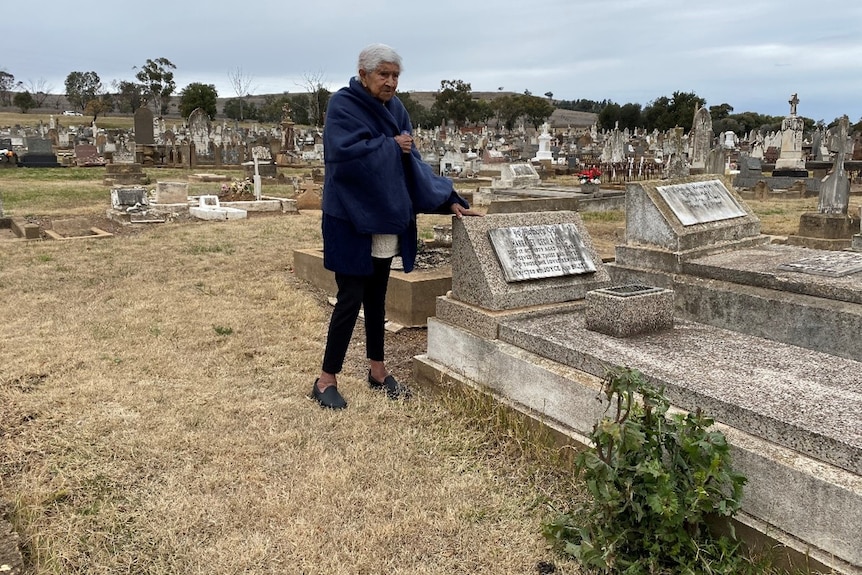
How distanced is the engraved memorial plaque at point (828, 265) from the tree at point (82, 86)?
9485cm

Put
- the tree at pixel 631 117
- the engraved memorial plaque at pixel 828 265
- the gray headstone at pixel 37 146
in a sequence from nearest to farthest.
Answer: the engraved memorial plaque at pixel 828 265, the gray headstone at pixel 37 146, the tree at pixel 631 117

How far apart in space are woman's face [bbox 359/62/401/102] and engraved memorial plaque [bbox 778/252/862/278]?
9.63 ft

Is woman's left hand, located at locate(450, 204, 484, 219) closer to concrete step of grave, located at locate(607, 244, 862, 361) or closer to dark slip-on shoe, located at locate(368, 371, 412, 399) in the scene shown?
dark slip-on shoe, located at locate(368, 371, 412, 399)

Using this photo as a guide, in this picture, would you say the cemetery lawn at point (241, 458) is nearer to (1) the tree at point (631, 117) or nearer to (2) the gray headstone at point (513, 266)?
(2) the gray headstone at point (513, 266)

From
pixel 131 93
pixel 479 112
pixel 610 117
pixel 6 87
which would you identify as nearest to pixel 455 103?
pixel 479 112

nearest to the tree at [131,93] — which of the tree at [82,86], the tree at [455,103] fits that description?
the tree at [82,86]

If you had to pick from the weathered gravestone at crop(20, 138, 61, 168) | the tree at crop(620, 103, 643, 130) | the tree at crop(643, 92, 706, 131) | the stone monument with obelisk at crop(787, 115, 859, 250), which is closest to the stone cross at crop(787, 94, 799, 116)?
the stone monument with obelisk at crop(787, 115, 859, 250)

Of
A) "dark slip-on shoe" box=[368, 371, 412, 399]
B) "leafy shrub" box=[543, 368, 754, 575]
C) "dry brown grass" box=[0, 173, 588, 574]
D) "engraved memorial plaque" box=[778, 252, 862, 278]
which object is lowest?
"dry brown grass" box=[0, 173, 588, 574]

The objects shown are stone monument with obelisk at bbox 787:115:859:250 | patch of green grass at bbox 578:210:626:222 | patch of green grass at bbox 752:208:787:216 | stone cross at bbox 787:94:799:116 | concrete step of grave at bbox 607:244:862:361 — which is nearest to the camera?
concrete step of grave at bbox 607:244:862:361

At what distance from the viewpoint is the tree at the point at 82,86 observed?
278 feet

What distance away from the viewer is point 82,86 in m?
85.7

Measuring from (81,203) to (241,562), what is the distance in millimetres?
14450

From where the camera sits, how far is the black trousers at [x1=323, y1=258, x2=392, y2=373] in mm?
3674

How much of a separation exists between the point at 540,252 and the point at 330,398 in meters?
1.50
